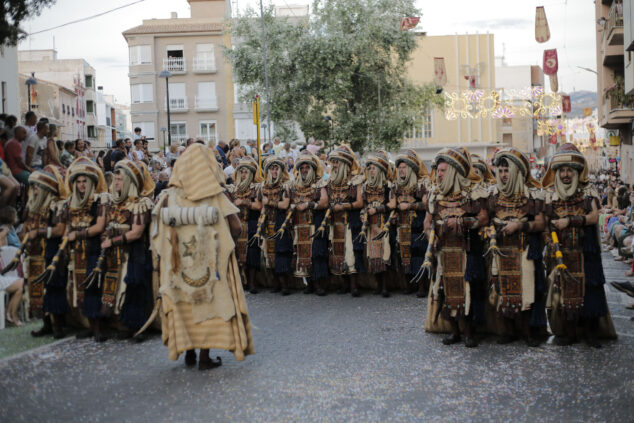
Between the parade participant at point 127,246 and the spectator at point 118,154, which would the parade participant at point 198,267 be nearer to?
the parade participant at point 127,246

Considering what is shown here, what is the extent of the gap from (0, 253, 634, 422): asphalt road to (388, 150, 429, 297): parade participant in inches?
98.0

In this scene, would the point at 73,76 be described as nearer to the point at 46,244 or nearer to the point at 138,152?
the point at 138,152

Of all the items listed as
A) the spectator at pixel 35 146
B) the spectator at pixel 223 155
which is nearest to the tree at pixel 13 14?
the spectator at pixel 35 146

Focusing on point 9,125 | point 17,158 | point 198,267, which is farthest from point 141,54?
point 198,267

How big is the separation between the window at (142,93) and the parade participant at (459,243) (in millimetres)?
49444

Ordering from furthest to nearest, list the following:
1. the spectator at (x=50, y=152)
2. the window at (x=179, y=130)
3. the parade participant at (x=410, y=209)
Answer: the window at (x=179, y=130) → the spectator at (x=50, y=152) → the parade participant at (x=410, y=209)

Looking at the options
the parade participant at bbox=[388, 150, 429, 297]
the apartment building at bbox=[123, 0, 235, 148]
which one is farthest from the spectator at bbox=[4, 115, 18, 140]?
the apartment building at bbox=[123, 0, 235, 148]

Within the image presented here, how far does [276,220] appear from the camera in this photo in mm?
12078

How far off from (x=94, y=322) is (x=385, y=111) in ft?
94.2

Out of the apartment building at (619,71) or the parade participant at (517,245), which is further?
the apartment building at (619,71)

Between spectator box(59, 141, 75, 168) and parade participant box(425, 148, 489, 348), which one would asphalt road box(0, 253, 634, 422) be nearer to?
parade participant box(425, 148, 489, 348)

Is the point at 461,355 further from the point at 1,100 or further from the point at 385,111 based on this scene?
the point at 385,111

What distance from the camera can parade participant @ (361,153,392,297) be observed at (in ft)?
37.6

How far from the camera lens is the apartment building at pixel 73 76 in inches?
2857
